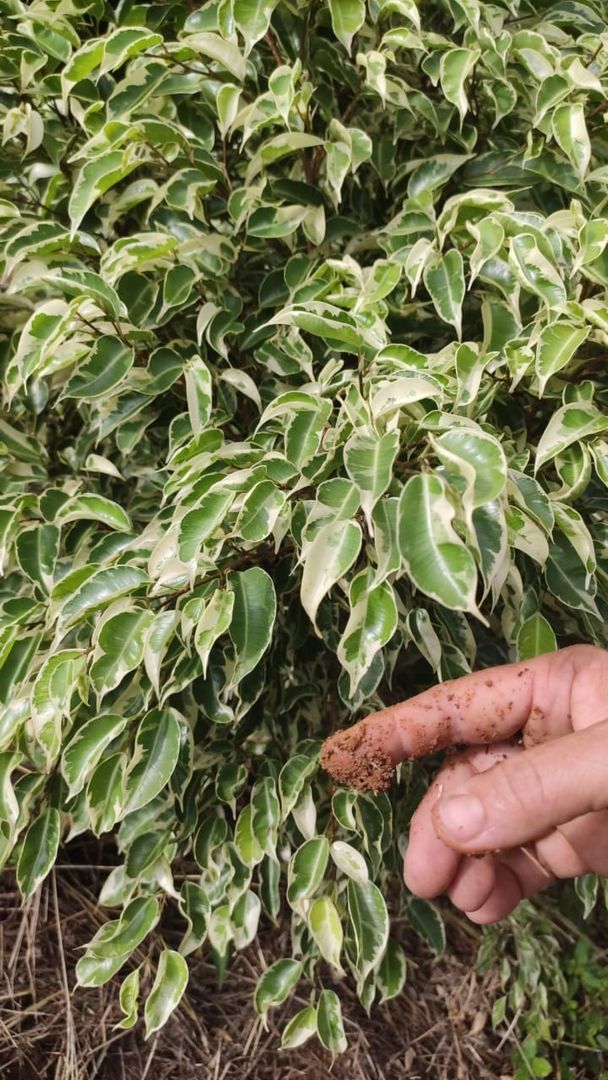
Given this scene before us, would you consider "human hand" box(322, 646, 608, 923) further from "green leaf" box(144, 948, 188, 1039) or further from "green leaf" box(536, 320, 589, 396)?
"green leaf" box(144, 948, 188, 1039)

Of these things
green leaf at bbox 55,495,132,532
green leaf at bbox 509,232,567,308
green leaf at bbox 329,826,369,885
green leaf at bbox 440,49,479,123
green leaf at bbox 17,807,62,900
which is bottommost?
green leaf at bbox 329,826,369,885

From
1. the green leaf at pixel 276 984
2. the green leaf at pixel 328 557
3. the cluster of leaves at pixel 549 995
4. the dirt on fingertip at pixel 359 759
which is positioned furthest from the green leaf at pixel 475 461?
the cluster of leaves at pixel 549 995

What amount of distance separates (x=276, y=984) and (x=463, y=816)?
0.65 m

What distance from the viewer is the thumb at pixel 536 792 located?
779mm

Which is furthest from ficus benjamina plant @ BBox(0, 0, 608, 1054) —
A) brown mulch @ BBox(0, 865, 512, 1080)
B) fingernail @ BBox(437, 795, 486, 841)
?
brown mulch @ BBox(0, 865, 512, 1080)

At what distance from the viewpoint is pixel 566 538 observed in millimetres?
1053

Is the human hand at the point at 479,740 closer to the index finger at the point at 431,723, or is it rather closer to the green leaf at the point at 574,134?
the index finger at the point at 431,723

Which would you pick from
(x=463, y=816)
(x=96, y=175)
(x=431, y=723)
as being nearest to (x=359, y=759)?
(x=431, y=723)

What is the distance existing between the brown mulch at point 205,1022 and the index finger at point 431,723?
0.78 m

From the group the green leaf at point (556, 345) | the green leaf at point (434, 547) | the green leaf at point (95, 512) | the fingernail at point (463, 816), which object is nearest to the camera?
the green leaf at point (434, 547)

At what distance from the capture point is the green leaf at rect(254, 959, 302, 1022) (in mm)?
1280

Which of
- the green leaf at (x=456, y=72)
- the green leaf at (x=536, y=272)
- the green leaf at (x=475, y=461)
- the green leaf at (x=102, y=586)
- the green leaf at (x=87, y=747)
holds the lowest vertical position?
the green leaf at (x=87, y=747)

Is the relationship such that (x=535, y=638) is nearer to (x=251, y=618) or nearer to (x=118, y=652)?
(x=251, y=618)

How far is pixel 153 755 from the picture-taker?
1.06 m
